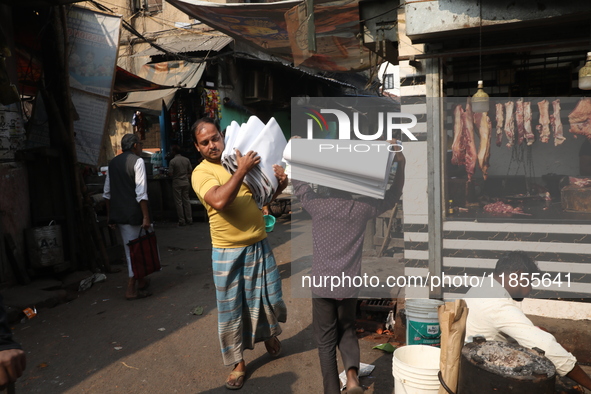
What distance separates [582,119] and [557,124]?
0.23m

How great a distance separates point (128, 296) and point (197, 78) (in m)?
7.46

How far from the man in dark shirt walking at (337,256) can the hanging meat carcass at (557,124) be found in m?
2.09

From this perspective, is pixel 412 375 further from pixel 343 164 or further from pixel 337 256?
pixel 343 164

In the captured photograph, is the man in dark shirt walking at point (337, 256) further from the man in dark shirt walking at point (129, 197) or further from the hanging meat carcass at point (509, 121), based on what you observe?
the man in dark shirt walking at point (129, 197)

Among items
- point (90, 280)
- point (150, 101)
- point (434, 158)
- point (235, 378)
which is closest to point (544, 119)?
point (434, 158)

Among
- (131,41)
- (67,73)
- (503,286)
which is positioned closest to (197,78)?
(131,41)

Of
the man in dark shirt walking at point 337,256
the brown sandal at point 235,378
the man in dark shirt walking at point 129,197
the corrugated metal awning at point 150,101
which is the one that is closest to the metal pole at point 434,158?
the man in dark shirt walking at point 337,256

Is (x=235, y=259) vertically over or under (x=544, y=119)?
under

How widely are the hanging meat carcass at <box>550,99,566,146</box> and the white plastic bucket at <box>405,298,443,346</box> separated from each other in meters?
2.07

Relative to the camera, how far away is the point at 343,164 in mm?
3195

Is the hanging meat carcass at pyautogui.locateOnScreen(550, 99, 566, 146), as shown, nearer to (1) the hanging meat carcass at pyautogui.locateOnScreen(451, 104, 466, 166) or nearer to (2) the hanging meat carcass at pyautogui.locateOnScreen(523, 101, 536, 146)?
(2) the hanging meat carcass at pyautogui.locateOnScreen(523, 101, 536, 146)

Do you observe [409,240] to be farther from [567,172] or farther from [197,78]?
[197,78]

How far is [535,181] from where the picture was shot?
696 cm

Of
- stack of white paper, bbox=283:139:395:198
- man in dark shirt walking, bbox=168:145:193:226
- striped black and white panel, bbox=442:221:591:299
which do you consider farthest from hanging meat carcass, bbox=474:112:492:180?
man in dark shirt walking, bbox=168:145:193:226
